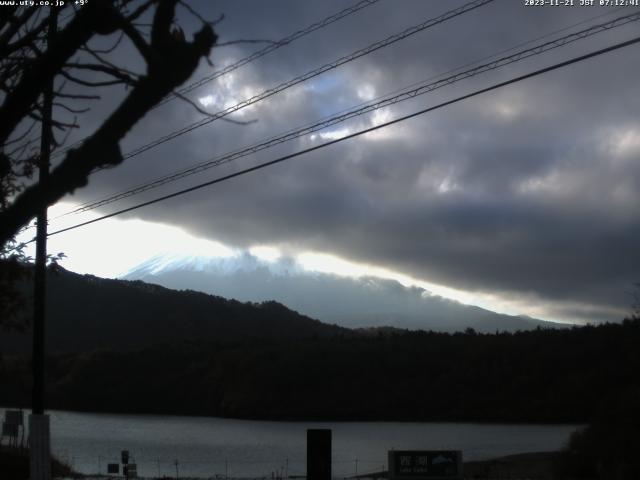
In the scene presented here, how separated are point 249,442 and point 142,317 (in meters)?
57.3

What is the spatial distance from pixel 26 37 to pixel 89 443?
51800mm

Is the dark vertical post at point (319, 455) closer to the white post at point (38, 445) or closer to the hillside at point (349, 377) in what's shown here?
the white post at point (38, 445)

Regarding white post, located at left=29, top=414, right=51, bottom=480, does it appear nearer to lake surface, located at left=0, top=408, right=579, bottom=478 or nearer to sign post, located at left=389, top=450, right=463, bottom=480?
sign post, located at left=389, top=450, right=463, bottom=480

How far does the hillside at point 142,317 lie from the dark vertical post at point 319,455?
3125 inches

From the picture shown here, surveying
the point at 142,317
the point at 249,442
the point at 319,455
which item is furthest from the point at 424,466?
the point at 142,317

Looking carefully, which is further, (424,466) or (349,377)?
(349,377)

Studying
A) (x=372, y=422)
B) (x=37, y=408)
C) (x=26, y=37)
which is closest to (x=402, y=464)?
(x=37, y=408)

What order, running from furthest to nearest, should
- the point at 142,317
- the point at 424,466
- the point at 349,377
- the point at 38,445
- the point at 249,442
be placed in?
the point at 142,317 < the point at 349,377 < the point at 249,442 < the point at 424,466 < the point at 38,445

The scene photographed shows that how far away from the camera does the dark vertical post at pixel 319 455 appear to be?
16141mm

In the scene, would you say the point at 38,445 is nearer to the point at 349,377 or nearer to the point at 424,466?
the point at 424,466

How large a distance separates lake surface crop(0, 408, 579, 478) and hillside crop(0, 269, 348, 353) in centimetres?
1488

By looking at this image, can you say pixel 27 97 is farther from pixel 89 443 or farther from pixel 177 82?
pixel 89 443

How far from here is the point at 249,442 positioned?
61938 mm

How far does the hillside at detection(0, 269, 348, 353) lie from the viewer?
332 ft
